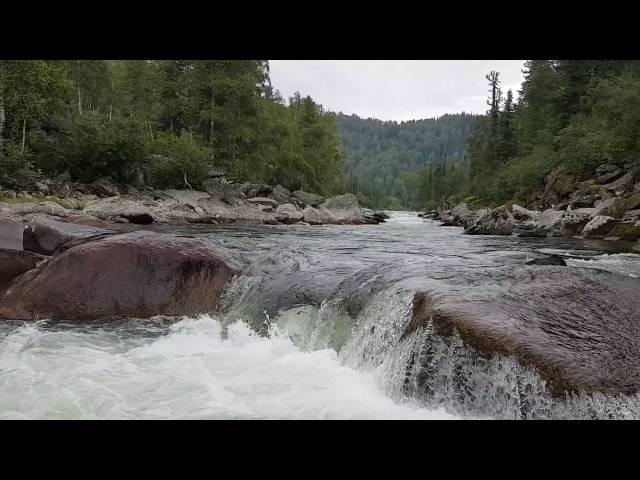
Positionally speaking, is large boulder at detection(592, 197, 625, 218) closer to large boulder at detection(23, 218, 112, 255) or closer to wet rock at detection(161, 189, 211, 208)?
large boulder at detection(23, 218, 112, 255)

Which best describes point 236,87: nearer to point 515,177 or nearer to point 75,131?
point 75,131

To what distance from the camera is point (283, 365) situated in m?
5.69

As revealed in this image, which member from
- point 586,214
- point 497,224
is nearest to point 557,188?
point 497,224

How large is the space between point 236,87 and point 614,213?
2527 centimetres

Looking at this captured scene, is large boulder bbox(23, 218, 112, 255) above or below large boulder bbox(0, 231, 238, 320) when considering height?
above

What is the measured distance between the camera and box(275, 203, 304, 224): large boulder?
26580 millimetres

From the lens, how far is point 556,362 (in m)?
3.92

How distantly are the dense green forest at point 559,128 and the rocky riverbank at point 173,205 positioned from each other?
12.1 metres

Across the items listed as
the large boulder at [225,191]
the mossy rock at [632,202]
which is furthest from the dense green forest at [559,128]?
the large boulder at [225,191]

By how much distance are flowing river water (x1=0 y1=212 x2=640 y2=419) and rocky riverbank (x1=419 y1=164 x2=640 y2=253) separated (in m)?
9.74

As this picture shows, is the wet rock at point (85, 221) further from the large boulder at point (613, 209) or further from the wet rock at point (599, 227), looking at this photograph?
the large boulder at point (613, 209)

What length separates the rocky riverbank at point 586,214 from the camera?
16.1 m

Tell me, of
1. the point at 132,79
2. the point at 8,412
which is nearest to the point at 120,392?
the point at 8,412

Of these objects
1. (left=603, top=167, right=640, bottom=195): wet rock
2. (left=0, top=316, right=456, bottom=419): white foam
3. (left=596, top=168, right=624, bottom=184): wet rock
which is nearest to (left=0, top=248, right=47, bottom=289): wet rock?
(left=0, top=316, right=456, bottom=419): white foam
